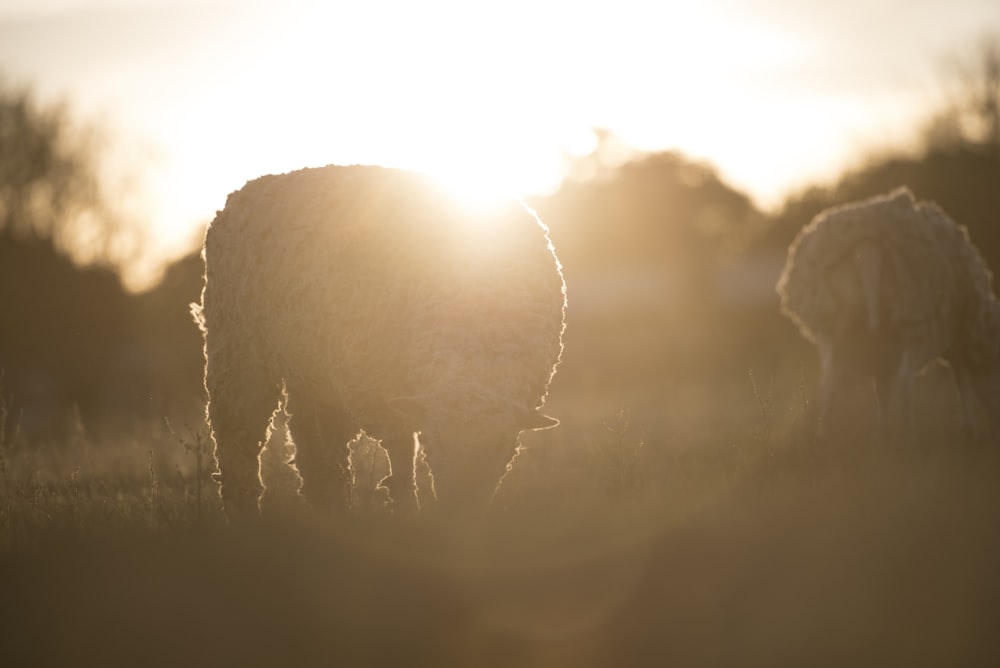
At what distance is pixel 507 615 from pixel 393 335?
8.33 ft

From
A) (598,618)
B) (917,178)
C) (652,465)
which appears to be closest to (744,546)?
(598,618)

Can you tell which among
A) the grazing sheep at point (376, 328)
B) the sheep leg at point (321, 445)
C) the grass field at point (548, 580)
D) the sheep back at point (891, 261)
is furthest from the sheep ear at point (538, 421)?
the sheep back at point (891, 261)

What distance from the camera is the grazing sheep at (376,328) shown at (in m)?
6.22

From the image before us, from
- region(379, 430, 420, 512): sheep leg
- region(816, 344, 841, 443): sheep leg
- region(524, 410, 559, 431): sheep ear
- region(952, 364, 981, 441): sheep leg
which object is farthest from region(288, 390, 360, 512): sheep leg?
region(952, 364, 981, 441): sheep leg

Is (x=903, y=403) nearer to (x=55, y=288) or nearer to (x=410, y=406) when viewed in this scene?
(x=410, y=406)

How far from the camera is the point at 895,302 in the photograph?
10.5 metres

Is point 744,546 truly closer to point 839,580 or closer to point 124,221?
point 839,580

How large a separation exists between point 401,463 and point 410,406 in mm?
1798

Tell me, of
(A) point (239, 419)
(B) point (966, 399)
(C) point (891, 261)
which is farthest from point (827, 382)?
(A) point (239, 419)

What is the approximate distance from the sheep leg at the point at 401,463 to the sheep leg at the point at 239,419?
884mm

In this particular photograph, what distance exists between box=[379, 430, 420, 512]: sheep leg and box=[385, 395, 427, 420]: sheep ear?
1.44 meters

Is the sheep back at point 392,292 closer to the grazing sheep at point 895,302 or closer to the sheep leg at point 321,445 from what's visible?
the sheep leg at point 321,445

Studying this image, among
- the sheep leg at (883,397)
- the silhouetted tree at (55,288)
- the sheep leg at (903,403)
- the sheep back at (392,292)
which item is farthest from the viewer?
the silhouetted tree at (55,288)

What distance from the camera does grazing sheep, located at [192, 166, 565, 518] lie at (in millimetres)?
6223
